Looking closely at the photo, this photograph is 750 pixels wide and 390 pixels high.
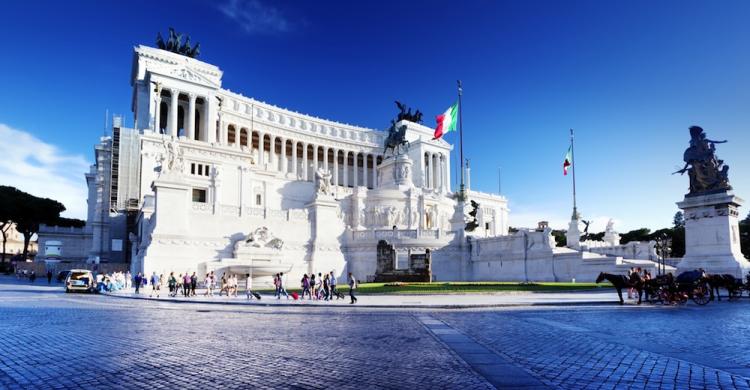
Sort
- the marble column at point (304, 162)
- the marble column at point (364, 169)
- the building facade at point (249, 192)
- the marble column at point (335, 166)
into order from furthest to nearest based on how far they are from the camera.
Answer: the marble column at point (364, 169) < the marble column at point (335, 166) < the marble column at point (304, 162) < the building facade at point (249, 192)

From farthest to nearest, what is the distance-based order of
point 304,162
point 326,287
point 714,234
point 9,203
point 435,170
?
point 435,170
point 304,162
point 9,203
point 714,234
point 326,287

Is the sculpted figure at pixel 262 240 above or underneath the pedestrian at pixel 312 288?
above

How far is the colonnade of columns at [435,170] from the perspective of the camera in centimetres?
10850

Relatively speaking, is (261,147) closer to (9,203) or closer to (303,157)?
(303,157)

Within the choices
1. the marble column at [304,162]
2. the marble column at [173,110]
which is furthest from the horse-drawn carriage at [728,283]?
the marble column at [304,162]

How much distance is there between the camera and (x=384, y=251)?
41.8 m

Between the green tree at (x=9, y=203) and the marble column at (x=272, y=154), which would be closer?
the green tree at (x=9, y=203)

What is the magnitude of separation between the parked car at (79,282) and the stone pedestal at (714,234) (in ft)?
114

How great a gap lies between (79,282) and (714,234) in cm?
3615

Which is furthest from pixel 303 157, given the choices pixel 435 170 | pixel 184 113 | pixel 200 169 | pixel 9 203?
pixel 9 203

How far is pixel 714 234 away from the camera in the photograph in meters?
28.3

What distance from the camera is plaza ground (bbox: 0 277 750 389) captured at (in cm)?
777

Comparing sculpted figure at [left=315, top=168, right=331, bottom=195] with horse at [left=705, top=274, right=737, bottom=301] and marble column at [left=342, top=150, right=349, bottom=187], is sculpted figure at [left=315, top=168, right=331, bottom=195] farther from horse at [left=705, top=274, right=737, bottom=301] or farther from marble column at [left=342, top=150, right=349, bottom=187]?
marble column at [left=342, top=150, right=349, bottom=187]

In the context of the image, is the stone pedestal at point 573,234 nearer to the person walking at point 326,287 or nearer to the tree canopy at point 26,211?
the person walking at point 326,287
